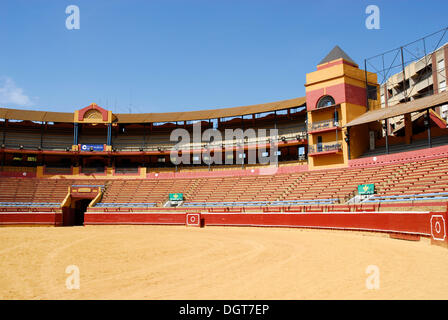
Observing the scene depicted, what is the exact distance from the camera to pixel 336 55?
36.6 m

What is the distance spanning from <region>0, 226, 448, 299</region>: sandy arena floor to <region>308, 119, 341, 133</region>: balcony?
2023cm

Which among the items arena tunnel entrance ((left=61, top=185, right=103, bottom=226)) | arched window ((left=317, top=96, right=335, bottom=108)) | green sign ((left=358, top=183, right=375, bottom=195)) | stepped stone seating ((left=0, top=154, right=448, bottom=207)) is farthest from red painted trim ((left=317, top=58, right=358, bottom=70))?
arena tunnel entrance ((left=61, top=185, right=103, bottom=226))

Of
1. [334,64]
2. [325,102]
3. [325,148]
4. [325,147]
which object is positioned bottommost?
[325,148]

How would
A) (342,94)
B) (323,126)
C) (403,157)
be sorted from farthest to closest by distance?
(323,126) → (342,94) → (403,157)

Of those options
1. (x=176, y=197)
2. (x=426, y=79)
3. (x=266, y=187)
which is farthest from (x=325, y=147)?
(x=426, y=79)

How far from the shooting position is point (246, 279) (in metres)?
8.83

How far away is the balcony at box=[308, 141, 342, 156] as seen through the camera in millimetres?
33938

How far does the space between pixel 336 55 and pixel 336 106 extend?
591 centimetres

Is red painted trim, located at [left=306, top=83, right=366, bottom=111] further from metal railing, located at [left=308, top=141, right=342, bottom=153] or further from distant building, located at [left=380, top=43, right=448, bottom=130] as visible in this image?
distant building, located at [left=380, top=43, right=448, bottom=130]

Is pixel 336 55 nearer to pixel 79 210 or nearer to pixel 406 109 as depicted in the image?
pixel 406 109

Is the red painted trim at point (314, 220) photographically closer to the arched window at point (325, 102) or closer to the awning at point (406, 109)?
the awning at point (406, 109)

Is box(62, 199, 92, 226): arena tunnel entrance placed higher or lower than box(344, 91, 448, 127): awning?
lower

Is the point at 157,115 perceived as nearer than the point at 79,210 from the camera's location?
No

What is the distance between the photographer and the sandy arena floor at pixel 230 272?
24.4 feet
